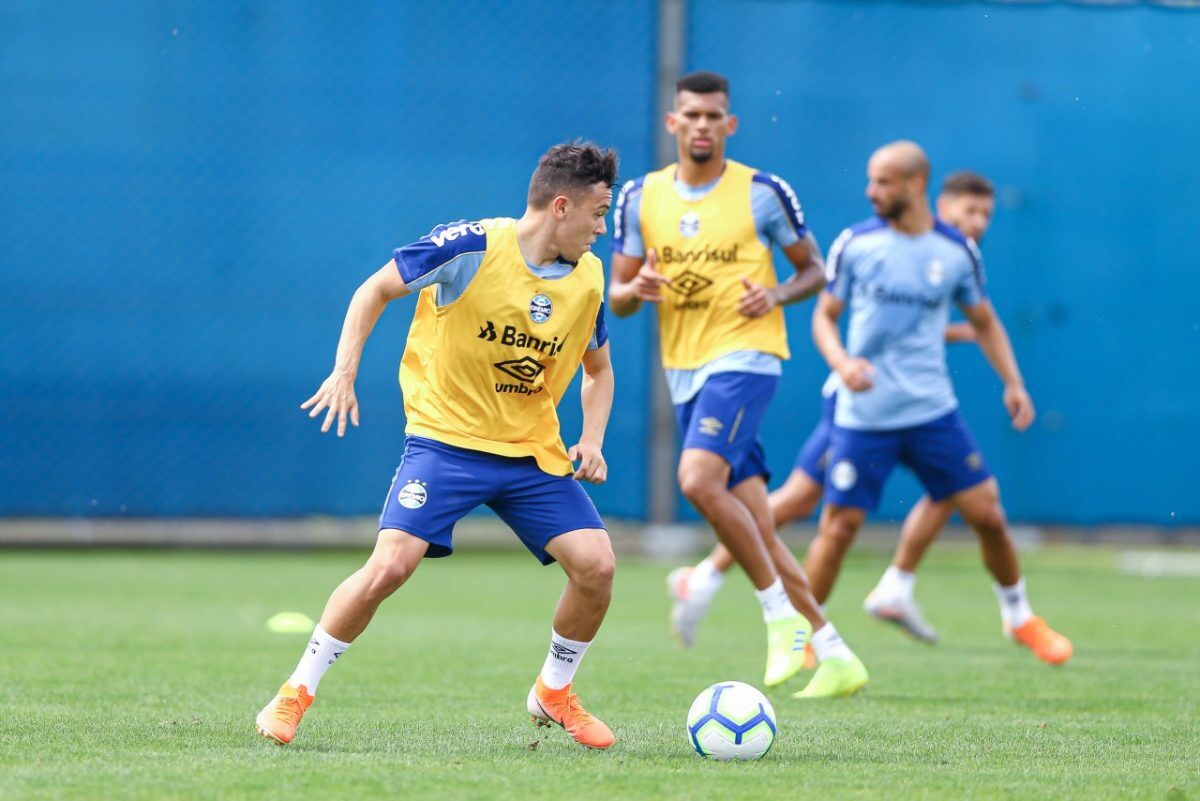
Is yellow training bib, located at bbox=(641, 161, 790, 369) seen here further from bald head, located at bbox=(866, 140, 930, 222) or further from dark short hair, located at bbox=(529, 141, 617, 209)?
dark short hair, located at bbox=(529, 141, 617, 209)

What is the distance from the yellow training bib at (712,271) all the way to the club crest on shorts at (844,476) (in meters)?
1.01

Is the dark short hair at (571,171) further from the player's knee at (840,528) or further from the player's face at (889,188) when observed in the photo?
the player's knee at (840,528)

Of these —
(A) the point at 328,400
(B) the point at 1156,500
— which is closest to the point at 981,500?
(A) the point at 328,400

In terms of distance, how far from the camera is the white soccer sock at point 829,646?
610 cm

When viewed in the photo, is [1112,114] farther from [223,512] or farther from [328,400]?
[328,400]

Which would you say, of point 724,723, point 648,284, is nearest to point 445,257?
point 724,723

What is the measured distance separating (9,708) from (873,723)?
2.71 metres

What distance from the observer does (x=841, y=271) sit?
7477 mm

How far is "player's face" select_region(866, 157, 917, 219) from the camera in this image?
23.6ft

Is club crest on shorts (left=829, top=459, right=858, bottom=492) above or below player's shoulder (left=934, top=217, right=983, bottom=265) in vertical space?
below

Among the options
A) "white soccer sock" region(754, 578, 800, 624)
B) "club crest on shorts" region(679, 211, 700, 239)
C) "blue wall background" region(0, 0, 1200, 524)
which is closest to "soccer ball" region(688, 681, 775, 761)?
"white soccer sock" region(754, 578, 800, 624)

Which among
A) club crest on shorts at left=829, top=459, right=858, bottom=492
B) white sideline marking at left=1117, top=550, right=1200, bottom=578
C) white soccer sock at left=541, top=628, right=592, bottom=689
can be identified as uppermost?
white soccer sock at left=541, top=628, right=592, bottom=689

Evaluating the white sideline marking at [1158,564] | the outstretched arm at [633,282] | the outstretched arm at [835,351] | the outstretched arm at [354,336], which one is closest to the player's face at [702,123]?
the outstretched arm at [633,282]

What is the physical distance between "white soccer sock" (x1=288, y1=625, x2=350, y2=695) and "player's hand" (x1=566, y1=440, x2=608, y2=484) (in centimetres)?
83
